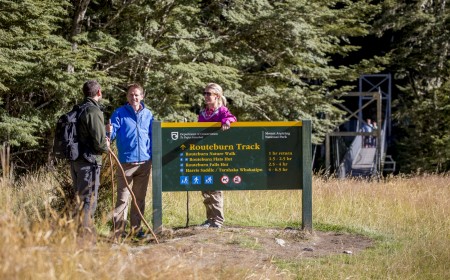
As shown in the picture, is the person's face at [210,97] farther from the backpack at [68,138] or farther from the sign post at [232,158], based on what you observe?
the backpack at [68,138]

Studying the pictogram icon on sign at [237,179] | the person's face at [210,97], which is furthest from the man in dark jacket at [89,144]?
the pictogram icon on sign at [237,179]

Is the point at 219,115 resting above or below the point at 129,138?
above

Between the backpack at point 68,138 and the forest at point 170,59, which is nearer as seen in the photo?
the backpack at point 68,138

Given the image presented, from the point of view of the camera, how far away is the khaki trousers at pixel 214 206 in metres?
9.21

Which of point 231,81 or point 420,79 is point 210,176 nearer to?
point 231,81

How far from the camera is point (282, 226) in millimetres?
9922

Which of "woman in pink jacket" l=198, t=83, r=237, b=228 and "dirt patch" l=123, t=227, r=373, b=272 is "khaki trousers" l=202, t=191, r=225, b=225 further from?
"dirt patch" l=123, t=227, r=373, b=272

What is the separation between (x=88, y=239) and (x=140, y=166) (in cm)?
344

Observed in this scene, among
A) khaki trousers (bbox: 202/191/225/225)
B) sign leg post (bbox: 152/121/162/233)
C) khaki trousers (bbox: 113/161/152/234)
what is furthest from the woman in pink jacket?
khaki trousers (bbox: 113/161/152/234)

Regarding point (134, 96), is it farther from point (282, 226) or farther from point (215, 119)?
point (282, 226)

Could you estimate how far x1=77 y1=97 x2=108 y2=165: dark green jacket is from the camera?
780 centimetres

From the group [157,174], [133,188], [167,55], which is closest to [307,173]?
[157,174]

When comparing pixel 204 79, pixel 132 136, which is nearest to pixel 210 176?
pixel 132 136

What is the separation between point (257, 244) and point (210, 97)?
1.82 meters
